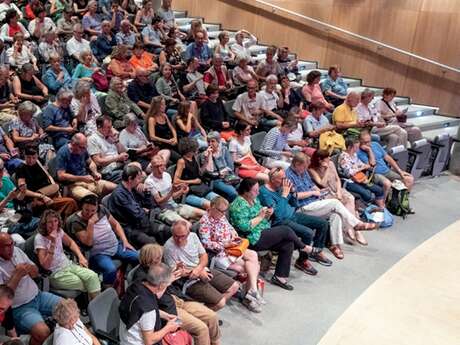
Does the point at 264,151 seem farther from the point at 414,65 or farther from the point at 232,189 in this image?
the point at 414,65

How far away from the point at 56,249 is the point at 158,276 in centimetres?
80

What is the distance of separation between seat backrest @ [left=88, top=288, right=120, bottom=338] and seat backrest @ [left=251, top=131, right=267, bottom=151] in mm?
3213

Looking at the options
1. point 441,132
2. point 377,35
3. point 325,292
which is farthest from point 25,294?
point 377,35

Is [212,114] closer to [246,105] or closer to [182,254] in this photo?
[246,105]

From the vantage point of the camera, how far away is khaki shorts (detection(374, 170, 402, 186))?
6066mm

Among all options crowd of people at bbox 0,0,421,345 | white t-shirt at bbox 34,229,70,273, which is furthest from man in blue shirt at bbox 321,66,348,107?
white t-shirt at bbox 34,229,70,273

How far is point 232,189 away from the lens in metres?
5.30

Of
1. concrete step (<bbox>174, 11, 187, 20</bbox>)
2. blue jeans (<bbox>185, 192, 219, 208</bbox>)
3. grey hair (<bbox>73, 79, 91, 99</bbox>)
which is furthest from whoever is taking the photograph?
concrete step (<bbox>174, 11, 187, 20</bbox>)

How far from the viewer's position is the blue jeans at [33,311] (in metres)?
3.17

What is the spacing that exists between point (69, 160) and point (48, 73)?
6.63 feet

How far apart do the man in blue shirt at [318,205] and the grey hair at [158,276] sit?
2041mm

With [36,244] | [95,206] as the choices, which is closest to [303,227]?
[95,206]

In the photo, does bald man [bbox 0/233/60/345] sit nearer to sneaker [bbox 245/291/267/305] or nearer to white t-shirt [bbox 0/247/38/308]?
white t-shirt [bbox 0/247/38/308]

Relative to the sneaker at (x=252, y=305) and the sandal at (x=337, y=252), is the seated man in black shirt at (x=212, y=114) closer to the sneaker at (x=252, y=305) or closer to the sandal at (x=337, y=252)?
the sandal at (x=337, y=252)
